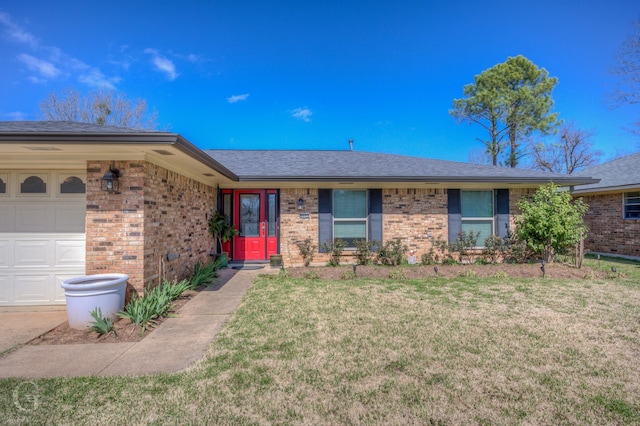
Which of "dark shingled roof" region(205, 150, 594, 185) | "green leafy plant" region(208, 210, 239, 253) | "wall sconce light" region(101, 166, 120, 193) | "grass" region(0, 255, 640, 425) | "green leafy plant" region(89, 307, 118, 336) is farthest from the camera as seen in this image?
"green leafy plant" region(208, 210, 239, 253)

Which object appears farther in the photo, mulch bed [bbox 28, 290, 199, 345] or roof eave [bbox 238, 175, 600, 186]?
roof eave [bbox 238, 175, 600, 186]

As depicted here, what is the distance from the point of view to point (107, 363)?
302cm

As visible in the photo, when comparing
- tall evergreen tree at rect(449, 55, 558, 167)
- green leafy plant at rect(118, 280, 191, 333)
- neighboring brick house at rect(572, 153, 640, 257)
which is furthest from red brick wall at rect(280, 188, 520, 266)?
tall evergreen tree at rect(449, 55, 558, 167)

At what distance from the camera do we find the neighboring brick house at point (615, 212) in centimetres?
1013

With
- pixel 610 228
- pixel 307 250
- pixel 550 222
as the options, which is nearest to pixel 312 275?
pixel 307 250

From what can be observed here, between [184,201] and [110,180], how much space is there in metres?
1.87

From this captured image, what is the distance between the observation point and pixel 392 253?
27.3 feet

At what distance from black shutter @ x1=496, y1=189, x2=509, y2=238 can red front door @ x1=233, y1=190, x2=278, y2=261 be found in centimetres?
687

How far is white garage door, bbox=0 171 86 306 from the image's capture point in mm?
4793

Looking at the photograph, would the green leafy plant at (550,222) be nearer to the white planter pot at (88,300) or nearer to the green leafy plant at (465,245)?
the green leafy plant at (465,245)

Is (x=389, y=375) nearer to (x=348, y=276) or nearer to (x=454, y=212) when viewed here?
(x=348, y=276)

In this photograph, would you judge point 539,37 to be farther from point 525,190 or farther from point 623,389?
point 623,389

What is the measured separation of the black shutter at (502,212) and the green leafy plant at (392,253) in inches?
124

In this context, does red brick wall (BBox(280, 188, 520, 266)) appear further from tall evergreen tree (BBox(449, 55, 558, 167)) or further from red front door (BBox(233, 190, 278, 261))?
tall evergreen tree (BBox(449, 55, 558, 167))
